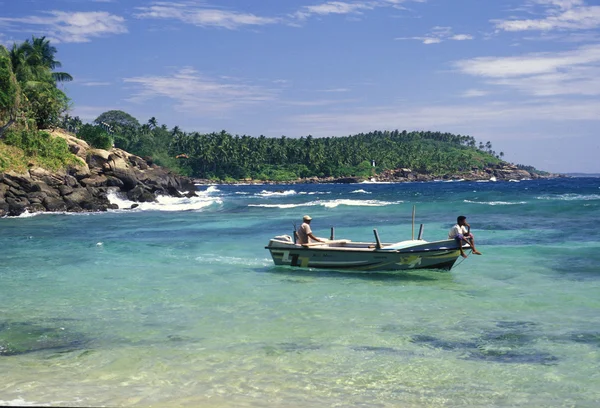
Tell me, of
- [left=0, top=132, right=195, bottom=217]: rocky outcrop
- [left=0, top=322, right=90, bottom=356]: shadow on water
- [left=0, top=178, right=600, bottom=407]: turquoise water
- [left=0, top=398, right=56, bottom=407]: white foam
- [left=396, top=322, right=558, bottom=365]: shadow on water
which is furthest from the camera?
[left=0, top=132, right=195, bottom=217]: rocky outcrop

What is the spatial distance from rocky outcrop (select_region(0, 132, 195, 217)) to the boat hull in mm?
29410

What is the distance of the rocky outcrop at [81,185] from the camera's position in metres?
44.7

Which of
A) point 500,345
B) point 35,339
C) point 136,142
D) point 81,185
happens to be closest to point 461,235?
point 500,345

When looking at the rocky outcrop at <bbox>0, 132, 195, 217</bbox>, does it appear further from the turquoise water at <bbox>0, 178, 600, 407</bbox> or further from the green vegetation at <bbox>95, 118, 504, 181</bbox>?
the green vegetation at <bbox>95, 118, 504, 181</bbox>

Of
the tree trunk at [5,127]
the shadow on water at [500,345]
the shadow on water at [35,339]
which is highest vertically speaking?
the tree trunk at [5,127]

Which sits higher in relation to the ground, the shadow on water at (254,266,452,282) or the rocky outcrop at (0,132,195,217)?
the rocky outcrop at (0,132,195,217)

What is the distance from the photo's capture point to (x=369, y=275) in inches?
747

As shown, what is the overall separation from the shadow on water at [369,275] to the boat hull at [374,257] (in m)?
0.16

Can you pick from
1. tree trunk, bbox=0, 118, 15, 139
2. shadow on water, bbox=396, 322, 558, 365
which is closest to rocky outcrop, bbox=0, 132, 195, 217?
tree trunk, bbox=0, 118, 15, 139

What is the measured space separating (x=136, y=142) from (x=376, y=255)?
404 feet

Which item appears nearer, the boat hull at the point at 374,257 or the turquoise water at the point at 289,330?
the turquoise water at the point at 289,330

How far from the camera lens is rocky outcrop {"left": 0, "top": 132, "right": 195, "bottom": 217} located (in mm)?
44656

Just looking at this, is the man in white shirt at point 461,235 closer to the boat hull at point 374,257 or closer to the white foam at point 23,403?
the boat hull at point 374,257

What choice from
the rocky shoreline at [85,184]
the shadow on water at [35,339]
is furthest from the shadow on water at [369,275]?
the rocky shoreline at [85,184]
